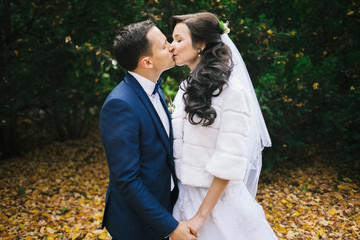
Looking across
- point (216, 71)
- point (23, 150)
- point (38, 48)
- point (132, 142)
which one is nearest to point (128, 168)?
point (132, 142)

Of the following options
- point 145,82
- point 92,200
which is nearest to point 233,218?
point 145,82

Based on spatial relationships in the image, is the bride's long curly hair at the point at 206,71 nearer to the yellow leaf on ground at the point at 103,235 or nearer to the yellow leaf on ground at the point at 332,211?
the yellow leaf on ground at the point at 103,235

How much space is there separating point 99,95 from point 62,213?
2725mm

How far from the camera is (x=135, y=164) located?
167cm

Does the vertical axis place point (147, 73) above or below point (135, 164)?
above

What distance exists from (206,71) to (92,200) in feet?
12.7

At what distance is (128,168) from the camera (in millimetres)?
1646

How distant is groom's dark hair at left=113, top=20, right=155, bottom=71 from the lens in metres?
1.95

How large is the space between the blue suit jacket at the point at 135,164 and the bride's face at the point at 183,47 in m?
0.44

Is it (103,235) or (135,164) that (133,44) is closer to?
(135,164)

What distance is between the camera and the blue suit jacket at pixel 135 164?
1656 mm

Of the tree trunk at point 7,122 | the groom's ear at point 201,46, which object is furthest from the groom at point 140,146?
the tree trunk at point 7,122

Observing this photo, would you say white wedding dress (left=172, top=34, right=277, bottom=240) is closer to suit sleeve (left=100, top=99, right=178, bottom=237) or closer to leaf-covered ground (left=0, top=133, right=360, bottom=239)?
suit sleeve (left=100, top=99, right=178, bottom=237)

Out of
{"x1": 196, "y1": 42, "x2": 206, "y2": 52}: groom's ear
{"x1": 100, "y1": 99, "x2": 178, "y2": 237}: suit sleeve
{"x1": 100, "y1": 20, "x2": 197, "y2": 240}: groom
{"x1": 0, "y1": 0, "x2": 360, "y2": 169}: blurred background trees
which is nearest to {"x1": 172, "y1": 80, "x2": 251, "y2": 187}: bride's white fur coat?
{"x1": 100, "y1": 20, "x2": 197, "y2": 240}: groom
